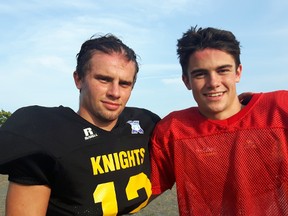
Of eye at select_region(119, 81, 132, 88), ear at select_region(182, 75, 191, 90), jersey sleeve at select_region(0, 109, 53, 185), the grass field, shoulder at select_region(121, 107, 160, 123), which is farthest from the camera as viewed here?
the grass field

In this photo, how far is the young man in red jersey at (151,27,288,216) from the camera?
261 cm

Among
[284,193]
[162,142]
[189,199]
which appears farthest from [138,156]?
[284,193]

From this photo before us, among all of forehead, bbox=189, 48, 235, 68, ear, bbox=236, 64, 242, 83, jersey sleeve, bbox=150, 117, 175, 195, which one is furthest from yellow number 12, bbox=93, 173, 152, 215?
ear, bbox=236, 64, 242, 83

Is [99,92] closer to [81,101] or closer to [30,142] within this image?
[81,101]

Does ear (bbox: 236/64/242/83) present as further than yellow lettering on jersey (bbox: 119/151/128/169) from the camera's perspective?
Yes

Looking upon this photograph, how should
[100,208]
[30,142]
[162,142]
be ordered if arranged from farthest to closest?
[162,142], [100,208], [30,142]

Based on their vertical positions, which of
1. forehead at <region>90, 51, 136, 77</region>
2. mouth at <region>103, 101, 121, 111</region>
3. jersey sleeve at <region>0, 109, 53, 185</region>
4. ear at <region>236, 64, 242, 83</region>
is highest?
forehead at <region>90, 51, 136, 77</region>

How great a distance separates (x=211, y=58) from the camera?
2.72m

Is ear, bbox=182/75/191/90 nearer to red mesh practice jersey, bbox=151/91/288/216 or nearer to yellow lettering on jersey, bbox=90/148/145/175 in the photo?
red mesh practice jersey, bbox=151/91/288/216

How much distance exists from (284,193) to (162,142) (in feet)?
3.18

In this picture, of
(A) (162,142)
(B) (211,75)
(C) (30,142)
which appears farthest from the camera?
(A) (162,142)

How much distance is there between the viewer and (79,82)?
2.83 metres

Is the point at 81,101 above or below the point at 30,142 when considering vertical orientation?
Result: above

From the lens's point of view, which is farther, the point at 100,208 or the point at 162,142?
the point at 162,142
